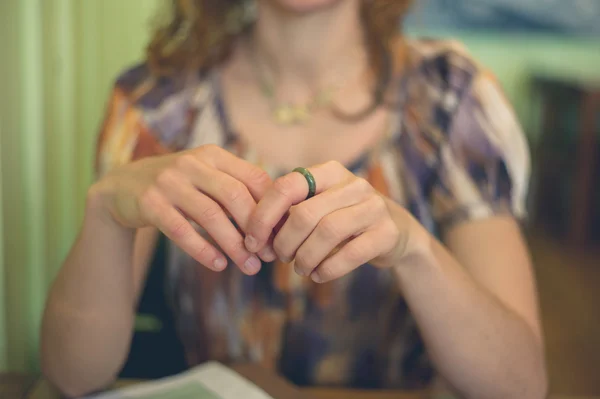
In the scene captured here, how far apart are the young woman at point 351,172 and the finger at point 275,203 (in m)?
0.08

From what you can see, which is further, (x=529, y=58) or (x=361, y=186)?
(x=529, y=58)

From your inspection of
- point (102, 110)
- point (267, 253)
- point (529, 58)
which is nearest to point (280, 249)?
point (267, 253)

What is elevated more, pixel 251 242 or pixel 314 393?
pixel 251 242

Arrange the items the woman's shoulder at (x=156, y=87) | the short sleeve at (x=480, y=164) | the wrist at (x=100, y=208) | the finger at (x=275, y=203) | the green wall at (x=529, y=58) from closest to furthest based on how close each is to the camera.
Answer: the finger at (x=275, y=203) → the wrist at (x=100, y=208) → the short sleeve at (x=480, y=164) → the woman's shoulder at (x=156, y=87) → the green wall at (x=529, y=58)

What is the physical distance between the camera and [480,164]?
0.87 meters

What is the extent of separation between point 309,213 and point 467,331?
0.81 feet

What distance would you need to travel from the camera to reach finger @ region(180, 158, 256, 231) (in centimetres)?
56

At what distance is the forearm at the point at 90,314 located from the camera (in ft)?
2.31

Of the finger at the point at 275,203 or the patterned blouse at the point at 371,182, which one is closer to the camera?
the finger at the point at 275,203

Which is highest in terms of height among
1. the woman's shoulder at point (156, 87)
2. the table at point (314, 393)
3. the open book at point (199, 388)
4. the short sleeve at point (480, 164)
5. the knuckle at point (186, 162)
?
the knuckle at point (186, 162)

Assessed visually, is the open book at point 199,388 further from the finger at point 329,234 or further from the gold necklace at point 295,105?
the gold necklace at point 295,105

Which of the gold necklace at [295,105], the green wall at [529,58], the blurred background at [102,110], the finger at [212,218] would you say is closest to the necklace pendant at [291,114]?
the gold necklace at [295,105]

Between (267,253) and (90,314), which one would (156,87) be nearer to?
(90,314)

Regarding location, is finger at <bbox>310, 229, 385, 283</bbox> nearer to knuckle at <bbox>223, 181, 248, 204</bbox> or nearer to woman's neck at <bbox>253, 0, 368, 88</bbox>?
knuckle at <bbox>223, 181, 248, 204</bbox>
